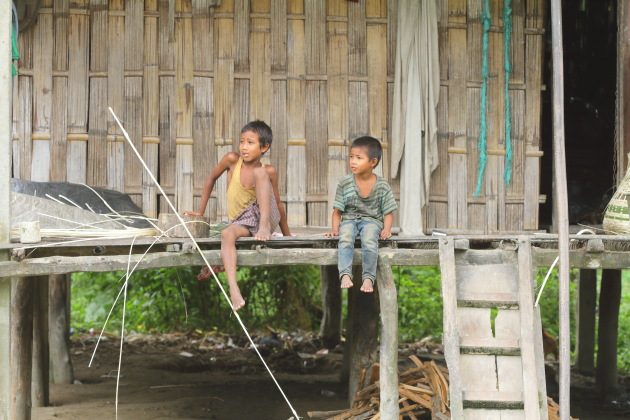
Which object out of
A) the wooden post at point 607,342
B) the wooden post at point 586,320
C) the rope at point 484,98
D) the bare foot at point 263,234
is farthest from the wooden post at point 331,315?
the bare foot at point 263,234

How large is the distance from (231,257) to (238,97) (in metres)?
A: 2.02

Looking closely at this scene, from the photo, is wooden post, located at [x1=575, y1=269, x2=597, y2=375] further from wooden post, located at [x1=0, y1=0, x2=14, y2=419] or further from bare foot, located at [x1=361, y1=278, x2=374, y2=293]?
wooden post, located at [x1=0, y1=0, x2=14, y2=419]

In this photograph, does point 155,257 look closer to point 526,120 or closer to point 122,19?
point 122,19

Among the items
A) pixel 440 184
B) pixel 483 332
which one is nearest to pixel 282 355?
pixel 440 184

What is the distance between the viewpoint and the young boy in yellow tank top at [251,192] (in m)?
5.16

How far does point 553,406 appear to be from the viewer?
225 inches

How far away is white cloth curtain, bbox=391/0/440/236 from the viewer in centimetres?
644

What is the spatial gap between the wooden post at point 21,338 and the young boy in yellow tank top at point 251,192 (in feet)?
4.48

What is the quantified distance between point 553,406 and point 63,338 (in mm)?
5412

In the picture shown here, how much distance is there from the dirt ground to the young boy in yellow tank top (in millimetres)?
2623

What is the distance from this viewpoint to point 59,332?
28.6ft

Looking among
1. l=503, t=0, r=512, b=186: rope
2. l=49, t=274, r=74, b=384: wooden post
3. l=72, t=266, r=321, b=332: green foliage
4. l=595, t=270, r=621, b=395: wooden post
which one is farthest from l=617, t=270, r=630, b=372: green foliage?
l=49, t=274, r=74, b=384: wooden post

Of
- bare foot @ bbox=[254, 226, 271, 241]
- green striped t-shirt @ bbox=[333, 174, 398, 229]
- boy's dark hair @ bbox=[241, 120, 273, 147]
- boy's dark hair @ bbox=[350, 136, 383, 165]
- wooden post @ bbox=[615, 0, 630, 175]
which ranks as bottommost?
bare foot @ bbox=[254, 226, 271, 241]

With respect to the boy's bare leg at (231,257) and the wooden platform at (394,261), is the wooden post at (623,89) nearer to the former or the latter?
the wooden platform at (394,261)
